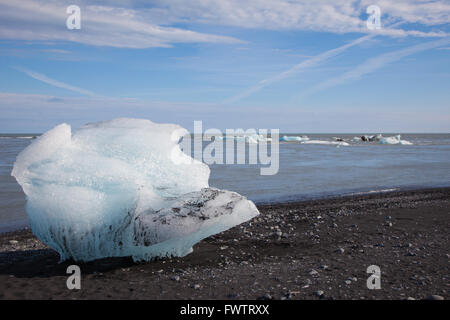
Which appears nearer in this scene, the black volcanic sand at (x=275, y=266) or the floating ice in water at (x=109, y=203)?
the black volcanic sand at (x=275, y=266)

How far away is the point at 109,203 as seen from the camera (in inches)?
235

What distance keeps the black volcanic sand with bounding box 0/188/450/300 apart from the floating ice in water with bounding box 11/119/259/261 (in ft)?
1.08

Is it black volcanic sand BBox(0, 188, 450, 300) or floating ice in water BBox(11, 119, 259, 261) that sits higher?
floating ice in water BBox(11, 119, 259, 261)

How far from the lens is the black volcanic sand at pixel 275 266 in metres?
4.88

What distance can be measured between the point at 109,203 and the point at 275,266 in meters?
2.73

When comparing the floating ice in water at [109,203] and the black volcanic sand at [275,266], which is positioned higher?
the floating ice in water at [109,203]

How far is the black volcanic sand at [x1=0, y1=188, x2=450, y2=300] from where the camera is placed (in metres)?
4.88

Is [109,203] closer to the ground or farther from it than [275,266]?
farther from it

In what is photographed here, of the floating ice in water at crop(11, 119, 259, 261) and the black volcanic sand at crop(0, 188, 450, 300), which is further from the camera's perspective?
the floating ice in water at crop(11, 119, 259, 261)

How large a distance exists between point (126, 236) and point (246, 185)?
12174 mm

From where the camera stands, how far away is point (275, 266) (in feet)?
19.3

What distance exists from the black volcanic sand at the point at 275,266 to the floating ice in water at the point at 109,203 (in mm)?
329
